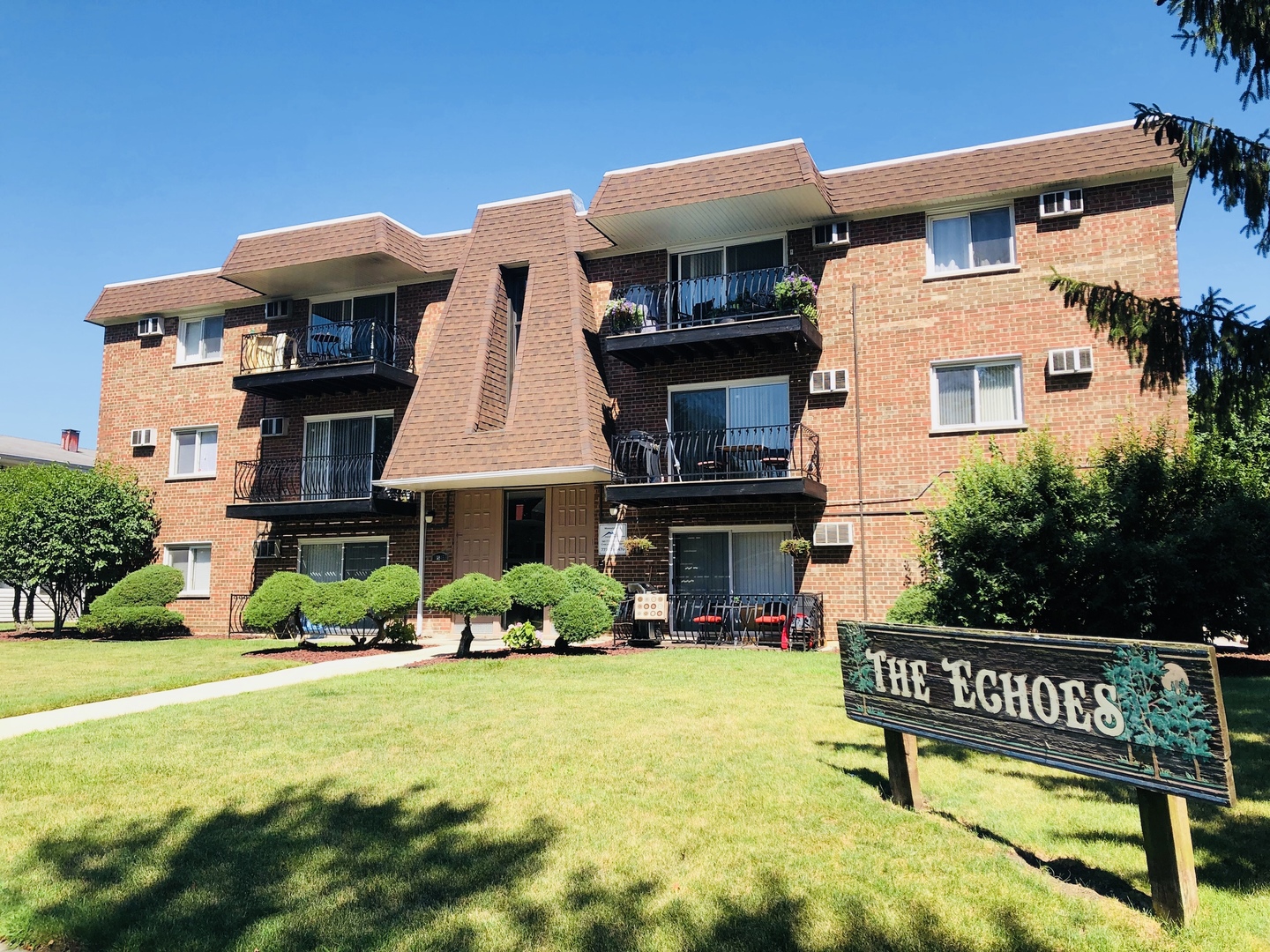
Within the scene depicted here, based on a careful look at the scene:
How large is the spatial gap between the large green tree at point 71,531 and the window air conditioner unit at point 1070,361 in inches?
771

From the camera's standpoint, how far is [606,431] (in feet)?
56.0

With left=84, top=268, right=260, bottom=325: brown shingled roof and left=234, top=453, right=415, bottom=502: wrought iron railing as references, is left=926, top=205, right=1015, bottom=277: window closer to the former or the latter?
left=234, top=453, right=415, bottom=502: wrought iron railing

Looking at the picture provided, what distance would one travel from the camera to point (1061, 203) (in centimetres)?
1480

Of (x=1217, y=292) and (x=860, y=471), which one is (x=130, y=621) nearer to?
(x=860, y=471)

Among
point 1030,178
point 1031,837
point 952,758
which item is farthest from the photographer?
point 1030,178

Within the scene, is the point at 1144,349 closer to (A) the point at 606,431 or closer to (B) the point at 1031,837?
(B) the point at 1031,837

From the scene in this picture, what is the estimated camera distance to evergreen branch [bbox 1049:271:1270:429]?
23.3ft

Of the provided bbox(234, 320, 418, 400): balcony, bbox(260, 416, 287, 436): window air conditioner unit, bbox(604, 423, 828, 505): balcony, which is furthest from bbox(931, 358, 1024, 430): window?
bbox(260, 416, 287, 436): window air conditioner unit

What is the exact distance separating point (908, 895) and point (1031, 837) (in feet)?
3.81

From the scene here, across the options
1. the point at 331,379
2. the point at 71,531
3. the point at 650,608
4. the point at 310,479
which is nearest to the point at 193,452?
the point at 71,531

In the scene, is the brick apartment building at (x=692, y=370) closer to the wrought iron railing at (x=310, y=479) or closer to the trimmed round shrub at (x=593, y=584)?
the wrought iron railing at (x=310, y=479)

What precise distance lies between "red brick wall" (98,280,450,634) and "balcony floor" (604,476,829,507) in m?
5.45

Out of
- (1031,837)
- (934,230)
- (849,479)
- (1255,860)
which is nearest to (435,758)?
(1031,837)

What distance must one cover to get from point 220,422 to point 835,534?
1465 cm
